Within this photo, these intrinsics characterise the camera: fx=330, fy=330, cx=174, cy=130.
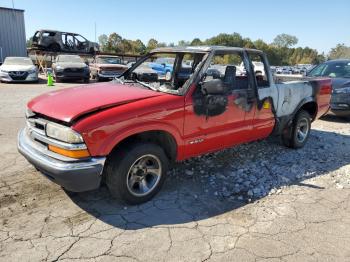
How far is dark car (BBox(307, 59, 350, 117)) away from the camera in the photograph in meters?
8.80

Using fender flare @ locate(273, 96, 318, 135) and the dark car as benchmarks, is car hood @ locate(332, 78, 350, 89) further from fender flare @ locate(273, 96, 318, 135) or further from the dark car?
fender flare @ locate(273, 96, 318, 135)

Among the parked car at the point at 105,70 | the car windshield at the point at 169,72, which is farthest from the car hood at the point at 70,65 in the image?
the car windshield at the point at 169,72

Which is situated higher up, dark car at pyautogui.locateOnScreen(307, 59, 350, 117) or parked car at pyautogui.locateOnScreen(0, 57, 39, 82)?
dark car at pyautogui.locateOnScreen(307, 59, 350, 117)

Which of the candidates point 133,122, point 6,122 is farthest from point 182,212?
point 6,122

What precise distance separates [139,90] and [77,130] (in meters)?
1.19

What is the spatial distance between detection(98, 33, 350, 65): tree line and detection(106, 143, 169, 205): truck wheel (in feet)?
96.0

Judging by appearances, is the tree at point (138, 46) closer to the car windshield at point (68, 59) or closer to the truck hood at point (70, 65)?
the car windshield at point (68, 59)

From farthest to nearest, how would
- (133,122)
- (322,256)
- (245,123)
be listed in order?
(245,123), (133,122), (322,256)

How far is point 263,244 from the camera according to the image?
3.26 meters

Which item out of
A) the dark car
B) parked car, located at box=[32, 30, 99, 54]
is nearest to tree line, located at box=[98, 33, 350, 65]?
parked car, located at box=[32, 30, 99, 54]

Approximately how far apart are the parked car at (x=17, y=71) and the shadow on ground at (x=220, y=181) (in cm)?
1471

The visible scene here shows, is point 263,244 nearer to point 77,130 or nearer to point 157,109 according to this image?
point 157,109

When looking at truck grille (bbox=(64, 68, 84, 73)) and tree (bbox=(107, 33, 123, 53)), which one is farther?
tree (bbox=(107, 33, 123, 53))

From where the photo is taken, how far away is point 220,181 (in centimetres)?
462
